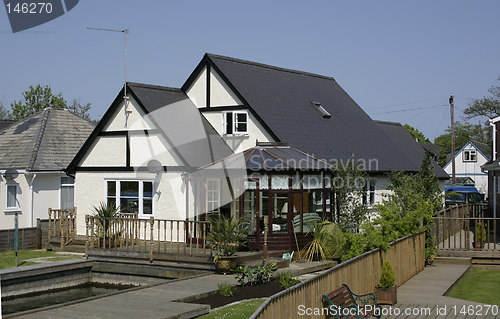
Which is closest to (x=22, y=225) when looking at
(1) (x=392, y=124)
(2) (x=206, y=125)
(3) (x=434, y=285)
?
(2) (x=206, y=125)

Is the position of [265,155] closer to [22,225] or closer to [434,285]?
[434,285]

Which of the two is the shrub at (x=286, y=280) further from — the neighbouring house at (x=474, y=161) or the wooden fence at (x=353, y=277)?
the neighbouring house at (x=474, y=161)

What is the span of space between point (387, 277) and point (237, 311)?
3.33m

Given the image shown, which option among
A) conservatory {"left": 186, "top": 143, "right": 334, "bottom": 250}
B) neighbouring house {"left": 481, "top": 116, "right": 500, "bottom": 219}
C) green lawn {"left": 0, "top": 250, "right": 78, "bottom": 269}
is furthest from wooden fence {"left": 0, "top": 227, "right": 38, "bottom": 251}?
neighbouring house {"left": 481, "top": 116, "right": 500, "bottom": 219}

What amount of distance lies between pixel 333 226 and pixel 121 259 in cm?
654

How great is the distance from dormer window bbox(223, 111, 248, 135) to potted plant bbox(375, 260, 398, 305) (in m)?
11.8

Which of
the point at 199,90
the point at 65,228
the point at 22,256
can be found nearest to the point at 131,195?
the point at 65,228

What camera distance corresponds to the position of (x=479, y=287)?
16.4 m

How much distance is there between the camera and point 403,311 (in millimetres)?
12828

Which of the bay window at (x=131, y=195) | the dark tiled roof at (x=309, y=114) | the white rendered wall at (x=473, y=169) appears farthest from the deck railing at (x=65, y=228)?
the white rendered wall at (x=473, y=169)

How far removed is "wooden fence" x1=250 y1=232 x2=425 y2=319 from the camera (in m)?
8.77

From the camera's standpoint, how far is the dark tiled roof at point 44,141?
28453 mm

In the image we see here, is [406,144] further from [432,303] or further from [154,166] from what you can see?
[432,303]

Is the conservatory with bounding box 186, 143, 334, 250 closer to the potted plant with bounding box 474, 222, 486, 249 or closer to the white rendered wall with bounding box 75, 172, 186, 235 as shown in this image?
the white rendered wall with bounding box 75, 172, 186, 235
